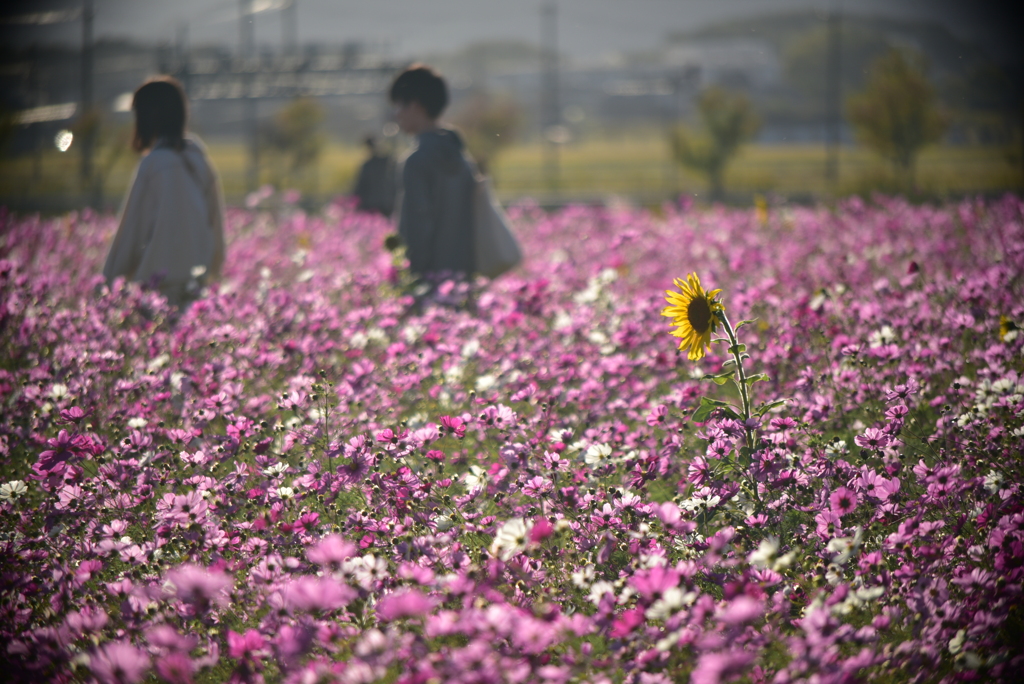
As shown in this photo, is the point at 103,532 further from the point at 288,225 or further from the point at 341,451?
the point at 288,225

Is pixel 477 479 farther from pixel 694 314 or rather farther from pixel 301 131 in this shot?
pixel 301 131

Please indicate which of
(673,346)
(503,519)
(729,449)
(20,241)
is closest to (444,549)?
(503,519)

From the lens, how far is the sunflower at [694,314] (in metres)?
2.52

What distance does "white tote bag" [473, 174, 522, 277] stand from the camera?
5.23 m

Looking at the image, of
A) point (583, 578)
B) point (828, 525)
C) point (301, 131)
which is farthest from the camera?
point (301, 131)

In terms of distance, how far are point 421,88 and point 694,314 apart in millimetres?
2829

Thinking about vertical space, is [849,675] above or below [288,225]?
below

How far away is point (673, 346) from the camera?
14.4 feet

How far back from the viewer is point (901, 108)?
17.3 meters

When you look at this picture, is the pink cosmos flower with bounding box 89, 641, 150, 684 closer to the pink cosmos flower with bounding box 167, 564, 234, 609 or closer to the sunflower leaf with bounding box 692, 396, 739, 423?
the pink cosmos flower with bounding box 167, 564, 234, 609

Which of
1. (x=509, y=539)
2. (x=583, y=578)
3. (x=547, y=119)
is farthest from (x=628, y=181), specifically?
(x=509, y=539)

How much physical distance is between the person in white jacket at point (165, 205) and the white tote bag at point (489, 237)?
1522mm

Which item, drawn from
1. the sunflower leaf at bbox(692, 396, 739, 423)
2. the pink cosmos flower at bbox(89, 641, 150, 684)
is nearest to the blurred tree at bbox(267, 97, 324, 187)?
the sunflower leaf at bbox(692, 396, 739, 423)

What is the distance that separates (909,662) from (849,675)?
316mm
